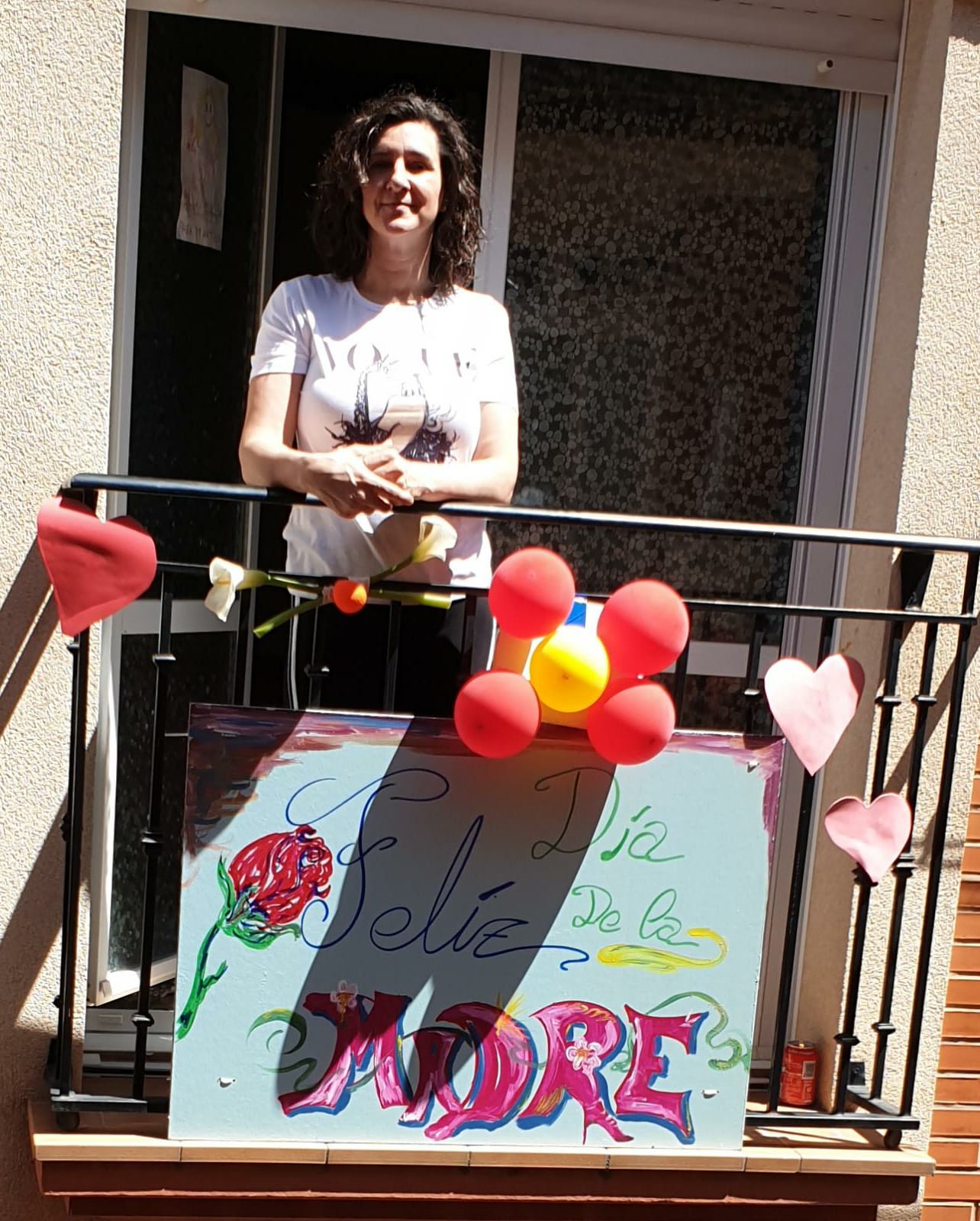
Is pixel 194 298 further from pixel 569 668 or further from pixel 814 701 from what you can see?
pixel 814 701

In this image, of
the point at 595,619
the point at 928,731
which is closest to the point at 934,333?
the point at 928,731

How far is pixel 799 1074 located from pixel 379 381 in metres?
1.93

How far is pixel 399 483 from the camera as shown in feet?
8.50

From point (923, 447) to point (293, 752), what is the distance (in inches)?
63.9

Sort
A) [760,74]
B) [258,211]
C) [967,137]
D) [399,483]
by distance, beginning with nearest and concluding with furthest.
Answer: [399,483] < [967,137] < [760,74] < [258,211]

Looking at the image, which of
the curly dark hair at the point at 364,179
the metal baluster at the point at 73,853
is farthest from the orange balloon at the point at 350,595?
the curly dark hair at the point at 364,179

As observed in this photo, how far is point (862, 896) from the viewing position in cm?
309

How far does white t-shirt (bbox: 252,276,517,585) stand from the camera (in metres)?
2.74

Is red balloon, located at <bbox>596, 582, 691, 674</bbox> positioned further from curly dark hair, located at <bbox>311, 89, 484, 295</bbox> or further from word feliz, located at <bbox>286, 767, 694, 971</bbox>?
curly dark hair, located at <bbox>311, 89, 484, 295</bbox>

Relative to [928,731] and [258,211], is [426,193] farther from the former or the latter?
[928,731]

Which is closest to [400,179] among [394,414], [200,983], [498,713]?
[394,414]

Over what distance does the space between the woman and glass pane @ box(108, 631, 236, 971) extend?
0.69 m

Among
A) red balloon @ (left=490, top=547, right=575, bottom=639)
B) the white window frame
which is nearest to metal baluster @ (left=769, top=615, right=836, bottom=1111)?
the white window frame

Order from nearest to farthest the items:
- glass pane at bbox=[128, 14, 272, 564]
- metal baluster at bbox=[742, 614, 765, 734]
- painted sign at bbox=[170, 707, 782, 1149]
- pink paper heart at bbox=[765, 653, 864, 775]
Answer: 1. painted sign at bbox=[170, 707, 782, 1149]
2. pink paper heart at bbox=[765, 653, 864, 775]
3. metal baluster at bbox=[742, 614, 765, 734]
4. glass pane at bbox=[128, 14, 272, 564]
